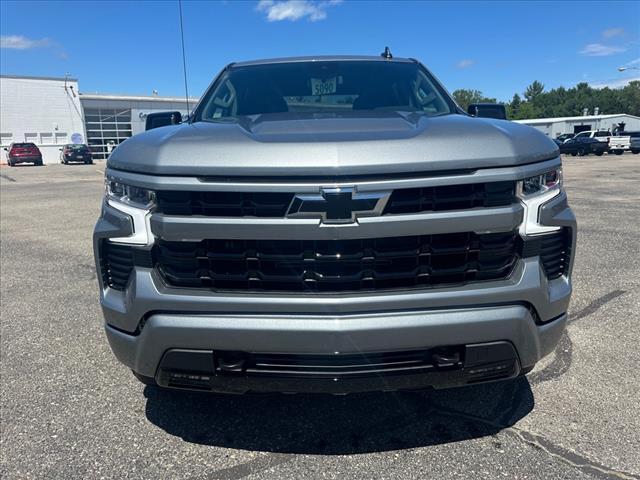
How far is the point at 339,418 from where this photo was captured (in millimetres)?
2689

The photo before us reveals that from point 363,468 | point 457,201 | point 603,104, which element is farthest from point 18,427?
point 603,104

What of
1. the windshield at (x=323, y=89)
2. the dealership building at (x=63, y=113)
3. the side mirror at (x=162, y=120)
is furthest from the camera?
the dealership building at (x=63, y=113)

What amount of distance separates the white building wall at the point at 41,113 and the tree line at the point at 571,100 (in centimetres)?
9020

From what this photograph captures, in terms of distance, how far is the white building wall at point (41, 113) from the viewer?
146 ft

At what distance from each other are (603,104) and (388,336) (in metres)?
142

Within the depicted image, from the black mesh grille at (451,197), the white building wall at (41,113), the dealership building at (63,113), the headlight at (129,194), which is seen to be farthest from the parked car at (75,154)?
the black mesh grille at (451,197)

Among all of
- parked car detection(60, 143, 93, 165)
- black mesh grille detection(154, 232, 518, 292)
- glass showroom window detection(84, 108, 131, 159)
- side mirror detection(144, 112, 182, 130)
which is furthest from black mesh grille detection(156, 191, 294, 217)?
glass showroom window detection(84, 108, 131, 159)

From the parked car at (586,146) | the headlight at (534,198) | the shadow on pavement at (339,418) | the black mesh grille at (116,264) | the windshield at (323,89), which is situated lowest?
the shadow on pavement at (339,418)

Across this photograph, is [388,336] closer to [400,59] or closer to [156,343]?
[156,343]

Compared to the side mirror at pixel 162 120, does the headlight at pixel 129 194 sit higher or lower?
lower

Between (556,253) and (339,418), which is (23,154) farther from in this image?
(556,253)

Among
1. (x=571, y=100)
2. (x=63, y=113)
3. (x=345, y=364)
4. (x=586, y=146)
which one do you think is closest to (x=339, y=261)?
(x=345, y=364)

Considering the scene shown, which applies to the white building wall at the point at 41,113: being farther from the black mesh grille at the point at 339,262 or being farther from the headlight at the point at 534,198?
the headlight at the point at 534,198

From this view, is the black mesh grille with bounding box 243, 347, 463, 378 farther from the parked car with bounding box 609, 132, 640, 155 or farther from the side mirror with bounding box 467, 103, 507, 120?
the parked car with bounding box 609, 132, 640, 155
